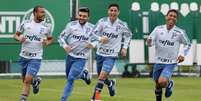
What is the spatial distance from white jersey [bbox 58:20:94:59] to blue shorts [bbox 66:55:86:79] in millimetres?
102

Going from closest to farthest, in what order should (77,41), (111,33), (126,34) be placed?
(77,41)
(111,33)
(126,34)

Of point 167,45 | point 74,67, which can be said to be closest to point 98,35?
point 74,67

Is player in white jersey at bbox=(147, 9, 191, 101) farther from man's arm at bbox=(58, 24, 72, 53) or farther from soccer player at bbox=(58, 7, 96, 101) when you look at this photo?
man's arm at bbox=(58, 24, 72, 53)

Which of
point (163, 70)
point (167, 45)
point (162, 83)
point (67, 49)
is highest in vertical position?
point (167, 45)

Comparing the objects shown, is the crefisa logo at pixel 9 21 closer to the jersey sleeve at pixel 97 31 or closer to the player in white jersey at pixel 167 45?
the jersey sleeve at pixel 97 31

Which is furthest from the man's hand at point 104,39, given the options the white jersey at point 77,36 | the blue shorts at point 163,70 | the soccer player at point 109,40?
the blue shorts at point 163,70

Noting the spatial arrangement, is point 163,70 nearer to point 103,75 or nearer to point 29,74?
point 103,75

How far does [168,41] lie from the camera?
16969mm

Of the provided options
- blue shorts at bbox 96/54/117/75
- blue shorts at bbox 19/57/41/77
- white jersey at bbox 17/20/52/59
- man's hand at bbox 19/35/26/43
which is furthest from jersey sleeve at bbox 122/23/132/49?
man's hand at bbox 19/35/26/43

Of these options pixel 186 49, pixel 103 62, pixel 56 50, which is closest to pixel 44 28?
pixel 103 62

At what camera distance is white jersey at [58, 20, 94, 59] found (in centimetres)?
1748

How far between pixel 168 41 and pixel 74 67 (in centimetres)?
236

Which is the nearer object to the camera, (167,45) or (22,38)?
(167,45)

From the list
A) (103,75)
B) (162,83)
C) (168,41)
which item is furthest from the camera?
(103,75)
